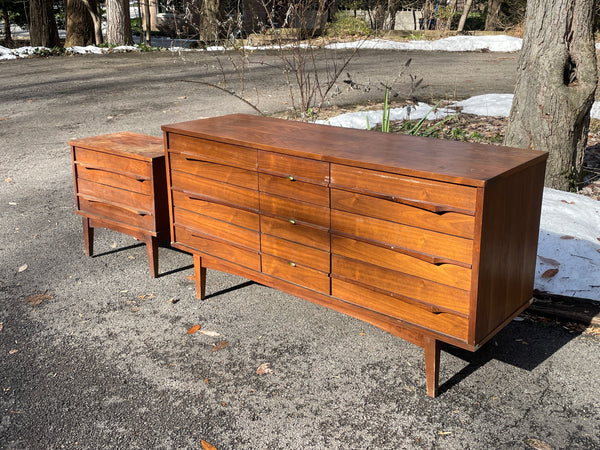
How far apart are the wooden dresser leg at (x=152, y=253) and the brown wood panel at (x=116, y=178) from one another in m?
0.33

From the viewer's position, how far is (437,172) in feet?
8.76

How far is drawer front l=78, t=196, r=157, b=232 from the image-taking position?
4266 millimetres

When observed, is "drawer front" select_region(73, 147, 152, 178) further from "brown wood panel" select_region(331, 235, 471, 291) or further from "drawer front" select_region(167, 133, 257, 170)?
"brown wood panel" select_region(331, 235, 471, 291)

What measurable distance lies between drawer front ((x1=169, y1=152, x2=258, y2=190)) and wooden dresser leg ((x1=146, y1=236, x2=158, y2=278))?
0.63 m

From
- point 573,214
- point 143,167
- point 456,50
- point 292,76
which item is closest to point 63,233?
point 143,167

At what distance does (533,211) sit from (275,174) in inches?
51.9

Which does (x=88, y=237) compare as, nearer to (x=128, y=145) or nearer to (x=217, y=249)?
(x=128, y=145)

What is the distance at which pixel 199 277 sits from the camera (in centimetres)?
404

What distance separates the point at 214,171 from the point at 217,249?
0.50 metres

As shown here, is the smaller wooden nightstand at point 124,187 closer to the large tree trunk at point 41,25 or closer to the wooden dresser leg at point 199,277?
the wooden dresser leg at point 199,277

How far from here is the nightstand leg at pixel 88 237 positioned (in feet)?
15.4

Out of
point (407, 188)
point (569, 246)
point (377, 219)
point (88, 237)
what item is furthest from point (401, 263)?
point (88, 237)

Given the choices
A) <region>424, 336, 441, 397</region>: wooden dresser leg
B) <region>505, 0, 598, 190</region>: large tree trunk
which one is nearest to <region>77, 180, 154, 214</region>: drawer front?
<region>424, 336, 441, 397</region>: wooden dresser leg

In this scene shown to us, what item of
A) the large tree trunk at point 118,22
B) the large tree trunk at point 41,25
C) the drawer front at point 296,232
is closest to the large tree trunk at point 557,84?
the drawer front at point 296,232
